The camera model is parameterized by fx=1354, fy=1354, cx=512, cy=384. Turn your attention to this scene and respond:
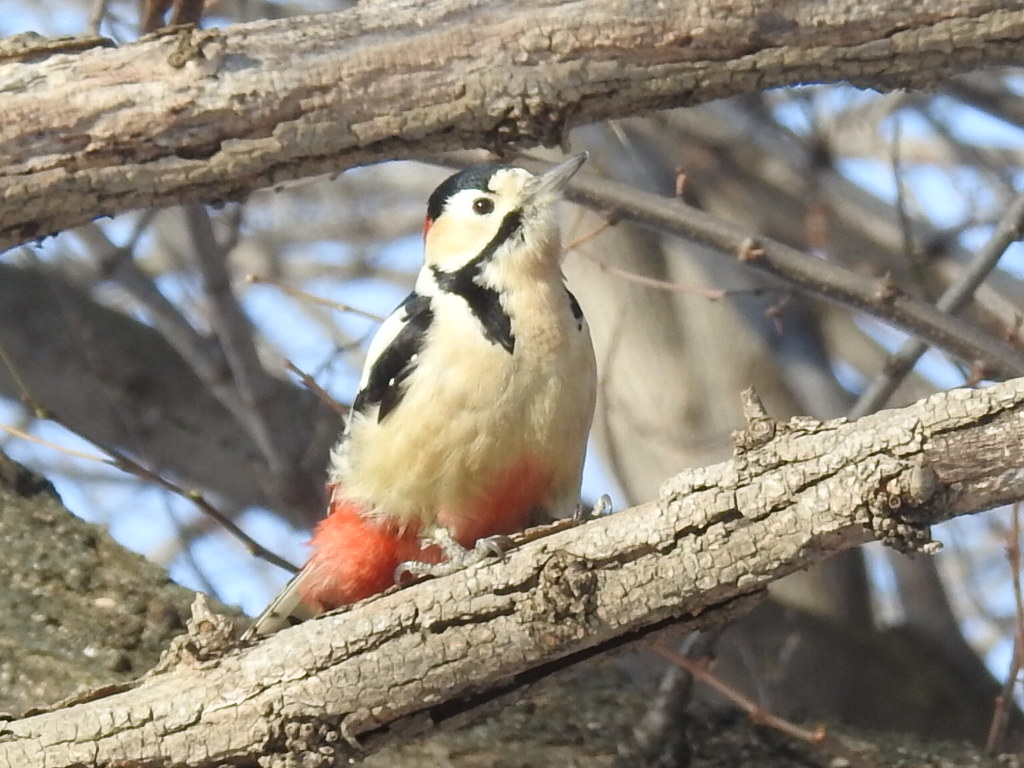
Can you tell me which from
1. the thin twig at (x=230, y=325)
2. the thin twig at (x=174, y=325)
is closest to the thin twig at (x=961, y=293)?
the thin twig at (x=230, y=325)

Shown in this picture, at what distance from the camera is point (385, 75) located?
3025 millimetres

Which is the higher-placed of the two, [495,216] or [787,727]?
[495,216]

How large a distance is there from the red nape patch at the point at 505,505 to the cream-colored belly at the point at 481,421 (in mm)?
14

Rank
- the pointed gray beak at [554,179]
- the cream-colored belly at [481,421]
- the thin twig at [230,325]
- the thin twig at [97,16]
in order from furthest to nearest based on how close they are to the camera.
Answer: the thin twig at [230,325]
the thin twig at [97,16]
the pointed gray beak at [554,179]
the cream-colored belly at [481,421]

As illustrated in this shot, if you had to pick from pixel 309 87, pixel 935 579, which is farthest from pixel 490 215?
pixel 935 579

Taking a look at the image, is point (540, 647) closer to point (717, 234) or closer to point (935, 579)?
point (717, 234)

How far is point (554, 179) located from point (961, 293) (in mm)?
1256

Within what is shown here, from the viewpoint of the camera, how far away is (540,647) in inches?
103

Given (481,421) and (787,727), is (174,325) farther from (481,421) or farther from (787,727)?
(787,727)

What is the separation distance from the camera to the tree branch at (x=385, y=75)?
3.01 m

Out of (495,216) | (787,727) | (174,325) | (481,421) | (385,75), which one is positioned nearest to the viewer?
(385,75)

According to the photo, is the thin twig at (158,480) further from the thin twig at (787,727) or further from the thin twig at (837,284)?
the thin twig at (837,284)

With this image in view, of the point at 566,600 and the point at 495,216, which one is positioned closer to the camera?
the point at 566,600

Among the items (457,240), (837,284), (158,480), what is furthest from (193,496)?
(837,284)
